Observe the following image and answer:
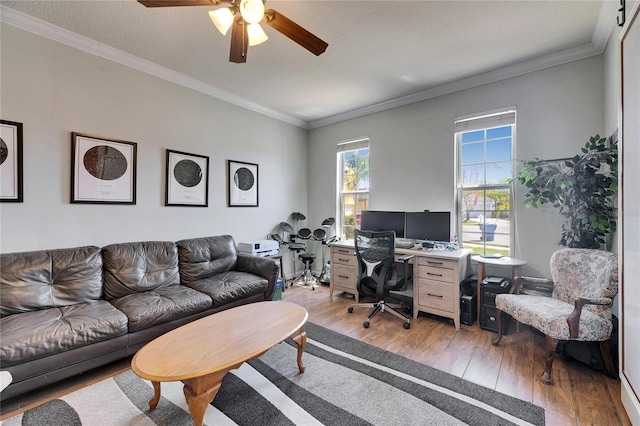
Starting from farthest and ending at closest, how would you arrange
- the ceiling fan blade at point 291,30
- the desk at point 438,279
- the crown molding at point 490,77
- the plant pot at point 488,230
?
1. the plant pot at point 488,230
2. the desk at point 438,279
3. the crown molding at point 490,77
4. the ceiling fan blade at point 291,30

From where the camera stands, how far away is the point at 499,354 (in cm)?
234

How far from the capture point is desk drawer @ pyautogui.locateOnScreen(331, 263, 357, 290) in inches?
147

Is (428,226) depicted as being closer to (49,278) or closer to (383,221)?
(383,221)

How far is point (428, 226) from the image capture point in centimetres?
344

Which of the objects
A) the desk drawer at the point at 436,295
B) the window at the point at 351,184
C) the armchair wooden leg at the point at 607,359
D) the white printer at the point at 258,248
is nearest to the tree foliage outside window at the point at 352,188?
the window at the point at 351,184

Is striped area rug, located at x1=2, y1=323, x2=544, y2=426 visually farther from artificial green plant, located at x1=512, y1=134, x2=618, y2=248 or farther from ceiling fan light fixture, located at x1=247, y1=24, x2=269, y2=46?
ceiling fan light fixture, located at x1=247, y1=24, x2=269, y2=46

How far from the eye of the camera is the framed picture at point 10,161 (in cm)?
221

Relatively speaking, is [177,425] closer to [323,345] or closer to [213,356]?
[213,356]

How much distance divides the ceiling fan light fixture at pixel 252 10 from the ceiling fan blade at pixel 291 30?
0.20ft

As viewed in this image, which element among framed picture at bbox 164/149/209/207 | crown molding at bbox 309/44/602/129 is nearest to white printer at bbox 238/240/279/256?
framed picture at bbox 164/149/209/207

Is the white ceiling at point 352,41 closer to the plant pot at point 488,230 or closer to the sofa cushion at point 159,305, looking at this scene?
the plant pot at point 488,230

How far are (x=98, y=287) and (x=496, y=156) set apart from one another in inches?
175

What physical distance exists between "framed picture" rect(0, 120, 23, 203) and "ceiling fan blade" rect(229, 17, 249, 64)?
2.00 metres

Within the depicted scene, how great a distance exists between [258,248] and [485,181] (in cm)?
310
